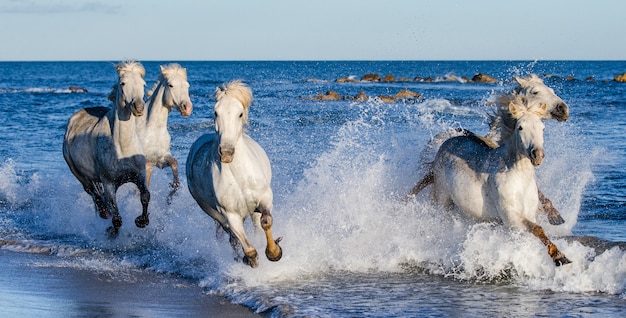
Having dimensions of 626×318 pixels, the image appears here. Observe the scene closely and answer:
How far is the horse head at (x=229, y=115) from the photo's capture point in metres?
7.01

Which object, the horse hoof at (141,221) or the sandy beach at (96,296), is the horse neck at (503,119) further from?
the horse hoof at (141,221)

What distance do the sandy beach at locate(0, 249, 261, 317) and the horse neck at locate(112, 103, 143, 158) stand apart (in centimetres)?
142

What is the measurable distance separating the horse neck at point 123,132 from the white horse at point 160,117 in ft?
1.89

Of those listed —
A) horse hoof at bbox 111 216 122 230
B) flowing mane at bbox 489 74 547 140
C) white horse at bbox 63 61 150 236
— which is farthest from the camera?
horse hoof at bbox 111 216 122 230

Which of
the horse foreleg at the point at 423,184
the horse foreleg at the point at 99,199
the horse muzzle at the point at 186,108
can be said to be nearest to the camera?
the horse muzzle at the point at 186,108

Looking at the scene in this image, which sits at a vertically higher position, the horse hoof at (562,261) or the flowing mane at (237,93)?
the flowing mane at (237,93)

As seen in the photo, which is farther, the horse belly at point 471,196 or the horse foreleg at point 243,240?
the horse belly at point 471,196

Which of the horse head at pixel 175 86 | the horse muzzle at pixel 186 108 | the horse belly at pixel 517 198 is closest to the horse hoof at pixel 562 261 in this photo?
the horse belly at pixel 517 198

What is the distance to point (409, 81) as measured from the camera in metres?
60.0

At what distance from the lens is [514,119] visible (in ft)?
25.7

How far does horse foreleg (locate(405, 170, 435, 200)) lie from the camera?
30.2 ft

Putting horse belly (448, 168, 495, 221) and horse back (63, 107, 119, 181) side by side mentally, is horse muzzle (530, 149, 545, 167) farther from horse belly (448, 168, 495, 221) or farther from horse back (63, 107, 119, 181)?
horse back (63, 107, 119, 181)

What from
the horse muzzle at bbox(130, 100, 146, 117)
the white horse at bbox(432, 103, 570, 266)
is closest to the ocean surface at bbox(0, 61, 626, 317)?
the white horse at bbox(432, 103, 570, 266)

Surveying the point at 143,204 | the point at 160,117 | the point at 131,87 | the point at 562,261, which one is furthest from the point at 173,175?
the point at 562,261
